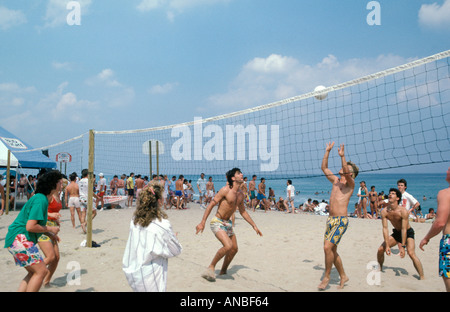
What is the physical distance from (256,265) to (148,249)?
10.5 ft

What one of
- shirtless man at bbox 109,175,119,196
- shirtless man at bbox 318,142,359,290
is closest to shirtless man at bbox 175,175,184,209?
shirtless man at bbox 109,175,119,196

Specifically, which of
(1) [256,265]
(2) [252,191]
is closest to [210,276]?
(1) [256,265]

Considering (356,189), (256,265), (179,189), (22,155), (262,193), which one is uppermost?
(22,155)

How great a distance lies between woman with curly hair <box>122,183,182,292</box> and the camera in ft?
8.22

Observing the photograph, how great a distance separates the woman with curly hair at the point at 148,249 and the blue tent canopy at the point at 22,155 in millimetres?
13044

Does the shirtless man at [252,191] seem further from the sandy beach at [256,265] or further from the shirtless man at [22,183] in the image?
the shirtless man at [22,183]

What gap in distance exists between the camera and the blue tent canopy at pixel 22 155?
44.9 ft

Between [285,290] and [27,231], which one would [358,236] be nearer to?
[285,290]

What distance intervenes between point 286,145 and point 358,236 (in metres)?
2.73

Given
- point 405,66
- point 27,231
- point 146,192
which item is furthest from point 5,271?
point 405,66

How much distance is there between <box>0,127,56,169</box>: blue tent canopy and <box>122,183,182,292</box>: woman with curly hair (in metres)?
13.0

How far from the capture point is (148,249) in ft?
8.18

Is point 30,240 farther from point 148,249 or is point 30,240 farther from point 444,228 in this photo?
point 444,228

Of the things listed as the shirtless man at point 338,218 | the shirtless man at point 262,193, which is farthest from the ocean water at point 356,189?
the shirtless man at point 338,218
